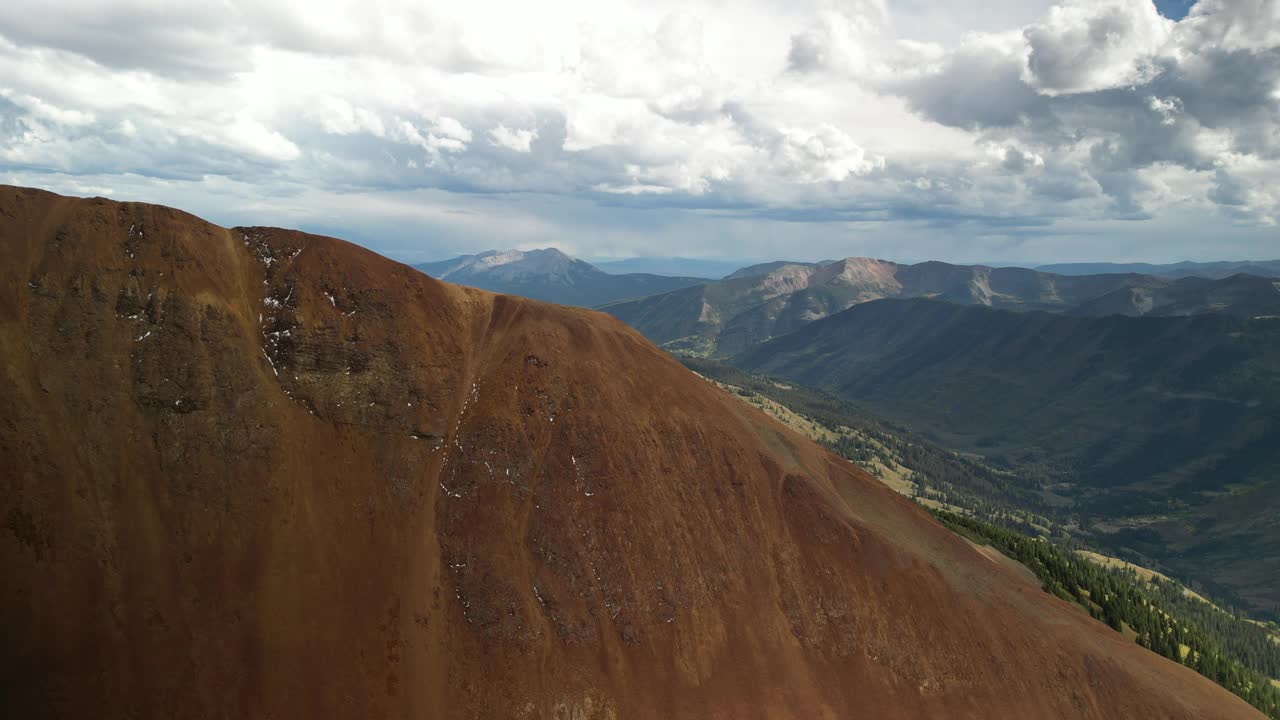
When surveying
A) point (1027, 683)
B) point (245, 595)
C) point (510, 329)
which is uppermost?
point (510, 329)

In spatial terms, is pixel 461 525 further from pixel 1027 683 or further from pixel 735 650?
pixel 1027 683

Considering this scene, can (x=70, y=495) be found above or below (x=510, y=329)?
below

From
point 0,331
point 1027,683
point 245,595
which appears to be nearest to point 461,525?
point 245,595

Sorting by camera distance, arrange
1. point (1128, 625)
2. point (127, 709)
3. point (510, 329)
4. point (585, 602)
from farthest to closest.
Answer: point (1128, 625) → point (510, 329) → point (585, 602) → point (127, 709)

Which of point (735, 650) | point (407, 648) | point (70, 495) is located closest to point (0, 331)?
point (70, 495)

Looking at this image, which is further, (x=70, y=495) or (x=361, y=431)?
(x=361, y=431)

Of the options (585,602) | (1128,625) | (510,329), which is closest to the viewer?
(585,602)

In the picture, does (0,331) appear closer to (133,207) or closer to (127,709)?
(133,207)
